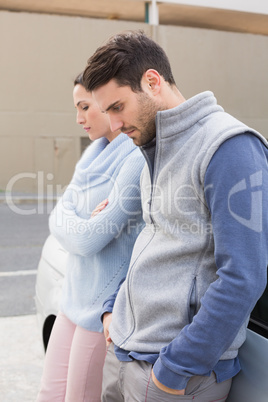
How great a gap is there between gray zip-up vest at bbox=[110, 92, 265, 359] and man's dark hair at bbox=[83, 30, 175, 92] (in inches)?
6.2

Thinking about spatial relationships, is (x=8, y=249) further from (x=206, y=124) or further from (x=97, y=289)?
(x=206, y=124)

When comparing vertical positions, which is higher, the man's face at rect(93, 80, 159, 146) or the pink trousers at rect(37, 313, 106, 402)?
the man's face at rect(93, 80, 159, 146)

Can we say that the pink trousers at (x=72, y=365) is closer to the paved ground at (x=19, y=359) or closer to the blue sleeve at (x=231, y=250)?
the blue sleeve at (x=231, y=250)

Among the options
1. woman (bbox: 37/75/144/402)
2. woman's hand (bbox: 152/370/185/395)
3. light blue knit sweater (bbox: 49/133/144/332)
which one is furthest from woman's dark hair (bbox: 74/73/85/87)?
woman's hand (bbox: 152/370/185/395)

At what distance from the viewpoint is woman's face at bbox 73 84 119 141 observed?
2141mm

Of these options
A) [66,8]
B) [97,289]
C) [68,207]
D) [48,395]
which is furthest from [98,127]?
[66,8]

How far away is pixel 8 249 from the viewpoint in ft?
25.9

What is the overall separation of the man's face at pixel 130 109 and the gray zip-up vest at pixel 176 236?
2.2 inches

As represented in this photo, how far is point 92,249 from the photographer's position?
2.03 metres

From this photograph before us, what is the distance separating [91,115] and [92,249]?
590mm

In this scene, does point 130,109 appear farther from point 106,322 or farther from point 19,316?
point 19,316

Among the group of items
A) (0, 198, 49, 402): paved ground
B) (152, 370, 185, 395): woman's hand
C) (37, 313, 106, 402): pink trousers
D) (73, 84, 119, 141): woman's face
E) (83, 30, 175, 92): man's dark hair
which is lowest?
(0, 198, 49, 402): paved ground

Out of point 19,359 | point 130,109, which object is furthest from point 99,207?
point 19,359

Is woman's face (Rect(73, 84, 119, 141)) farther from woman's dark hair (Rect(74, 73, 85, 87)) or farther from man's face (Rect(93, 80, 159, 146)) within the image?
man's face (Rect(93, 80, 159, 146))
